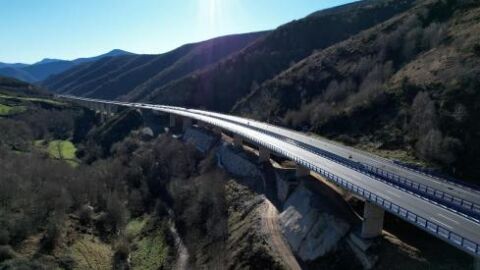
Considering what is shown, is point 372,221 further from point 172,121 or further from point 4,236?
point 172,121

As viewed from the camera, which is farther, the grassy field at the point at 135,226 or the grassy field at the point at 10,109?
the grassy field at the point at 10,109

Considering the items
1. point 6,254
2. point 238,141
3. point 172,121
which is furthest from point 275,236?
point 172,121

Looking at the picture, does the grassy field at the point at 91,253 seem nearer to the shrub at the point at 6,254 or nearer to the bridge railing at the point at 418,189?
the shrub at the point at 6,254

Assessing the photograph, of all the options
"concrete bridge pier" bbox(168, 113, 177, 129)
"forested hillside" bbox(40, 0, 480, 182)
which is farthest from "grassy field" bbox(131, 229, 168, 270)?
"concrete bridge pier" bbox(168, 113, 177, 129)

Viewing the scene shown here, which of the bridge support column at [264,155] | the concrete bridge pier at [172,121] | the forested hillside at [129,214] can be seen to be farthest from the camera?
the concrete bridge pier at [172,121]

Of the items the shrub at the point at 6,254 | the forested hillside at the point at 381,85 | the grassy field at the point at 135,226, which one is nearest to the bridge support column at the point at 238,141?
the forested hillside at the point at 381,85

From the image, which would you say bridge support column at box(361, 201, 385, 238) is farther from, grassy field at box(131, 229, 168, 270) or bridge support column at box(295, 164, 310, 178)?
grassy field at box(131, 229, 168, 270)

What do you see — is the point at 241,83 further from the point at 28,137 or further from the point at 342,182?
the point at 342,182
